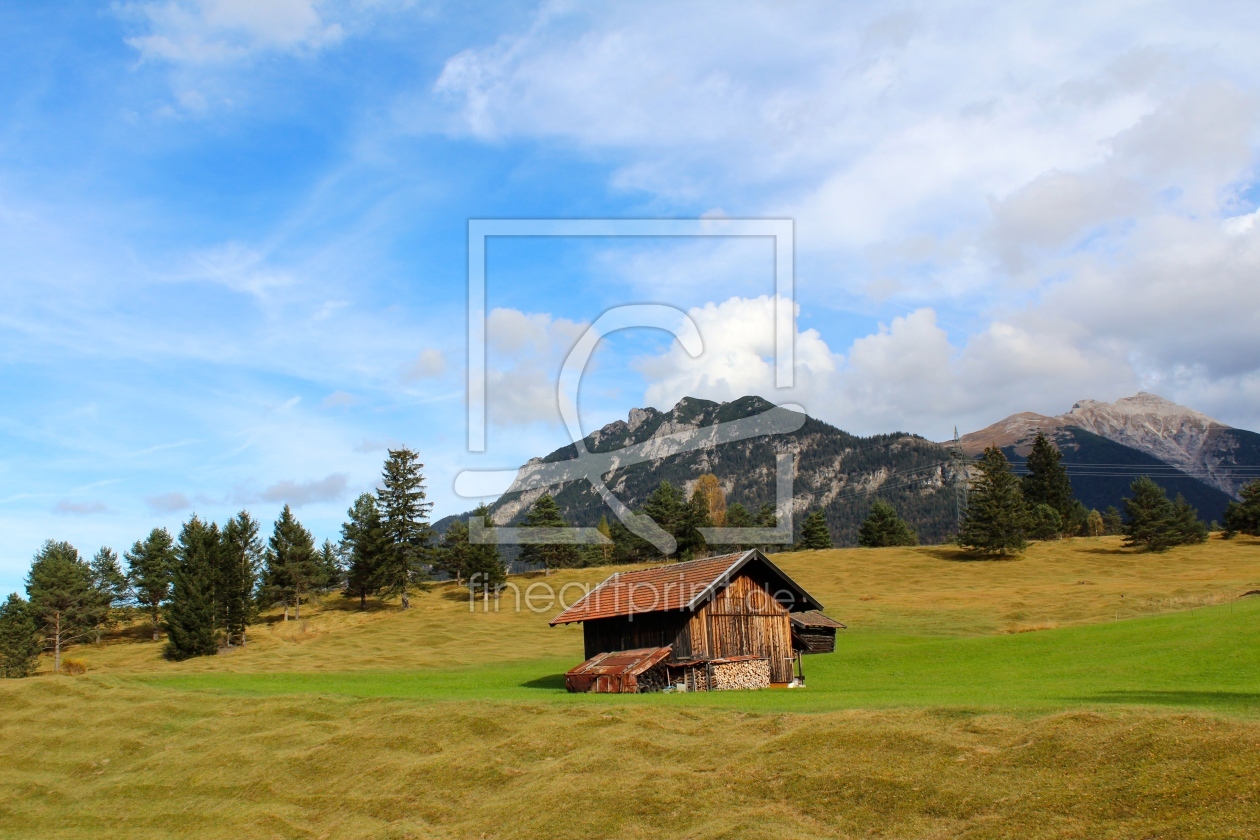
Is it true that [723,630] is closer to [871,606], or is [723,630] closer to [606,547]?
[871,606]

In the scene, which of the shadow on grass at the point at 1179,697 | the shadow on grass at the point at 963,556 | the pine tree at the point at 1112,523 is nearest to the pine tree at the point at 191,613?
the shadow on grass at the point at 1179,697

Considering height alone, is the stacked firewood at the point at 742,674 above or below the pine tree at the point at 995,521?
below

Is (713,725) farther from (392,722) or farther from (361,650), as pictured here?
(361,650)

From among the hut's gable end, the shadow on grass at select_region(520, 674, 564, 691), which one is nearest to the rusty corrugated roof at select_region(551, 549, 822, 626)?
the hut's gable end

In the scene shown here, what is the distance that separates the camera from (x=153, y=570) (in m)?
84.2

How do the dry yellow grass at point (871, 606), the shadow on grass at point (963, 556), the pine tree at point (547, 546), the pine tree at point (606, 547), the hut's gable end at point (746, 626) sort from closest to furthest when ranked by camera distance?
the hut's gable end at point (746, 626), the dry yellow grass at point (871, 606), the shadow on grass at point (963, 556), the pine tree at point (547, 546), the pine tree at point (606, 547)

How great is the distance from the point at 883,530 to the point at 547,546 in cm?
4940

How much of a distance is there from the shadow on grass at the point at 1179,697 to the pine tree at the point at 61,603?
73594 mm

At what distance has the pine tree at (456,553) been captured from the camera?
9456 cm

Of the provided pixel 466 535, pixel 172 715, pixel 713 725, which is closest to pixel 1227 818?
pixel 713 725

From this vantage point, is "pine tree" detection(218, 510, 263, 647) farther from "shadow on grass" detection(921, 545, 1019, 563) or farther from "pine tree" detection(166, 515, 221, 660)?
"shadow on grass" detection(921, 545, 1019, 563)

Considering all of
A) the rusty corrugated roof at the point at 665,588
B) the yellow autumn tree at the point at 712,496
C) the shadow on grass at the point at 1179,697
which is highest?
the yellow autumn tree at the point at 712,496

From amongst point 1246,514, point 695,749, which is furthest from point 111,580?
point 1246,514

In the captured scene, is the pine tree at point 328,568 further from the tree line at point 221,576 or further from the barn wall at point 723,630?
the barn wall at point 723,630
